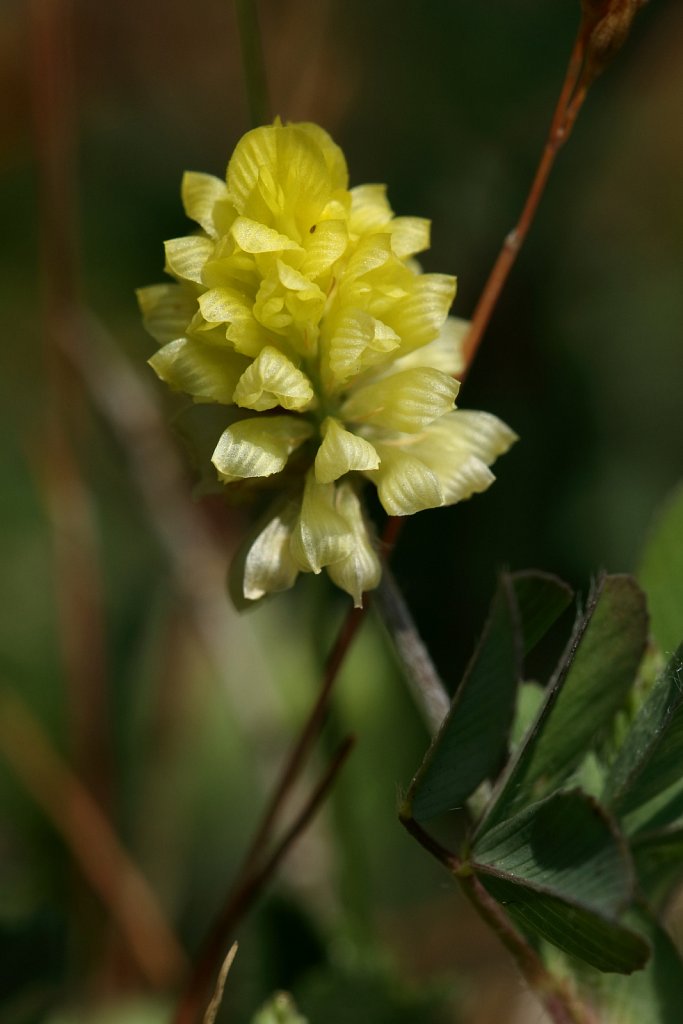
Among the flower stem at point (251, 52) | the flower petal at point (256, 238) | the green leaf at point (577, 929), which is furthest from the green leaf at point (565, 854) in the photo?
the flower stem at point (251, 52)

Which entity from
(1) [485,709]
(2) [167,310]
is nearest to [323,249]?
(2) [167,310]

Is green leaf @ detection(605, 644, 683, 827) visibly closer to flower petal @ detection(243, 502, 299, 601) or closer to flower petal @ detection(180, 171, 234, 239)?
flower petal @ detection(243, 502, 299, 601)

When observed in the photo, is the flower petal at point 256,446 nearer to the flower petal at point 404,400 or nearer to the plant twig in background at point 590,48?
the flower petal at point 404,400

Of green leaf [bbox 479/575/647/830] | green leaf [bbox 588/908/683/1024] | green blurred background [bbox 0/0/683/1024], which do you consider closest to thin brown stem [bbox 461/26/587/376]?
green leaf [bbox 479/575/647/830]

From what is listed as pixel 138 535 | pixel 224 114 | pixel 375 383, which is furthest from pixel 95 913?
pixel 224 114

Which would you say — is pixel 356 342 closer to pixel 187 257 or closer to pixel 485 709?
pixel 187 257

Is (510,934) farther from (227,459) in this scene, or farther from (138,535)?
(138,535)

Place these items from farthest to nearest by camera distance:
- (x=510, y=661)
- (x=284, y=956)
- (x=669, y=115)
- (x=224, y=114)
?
(x=224, y=114) < (x=669, y=115) < (x=284, y=956) < (x=510, y=661)
